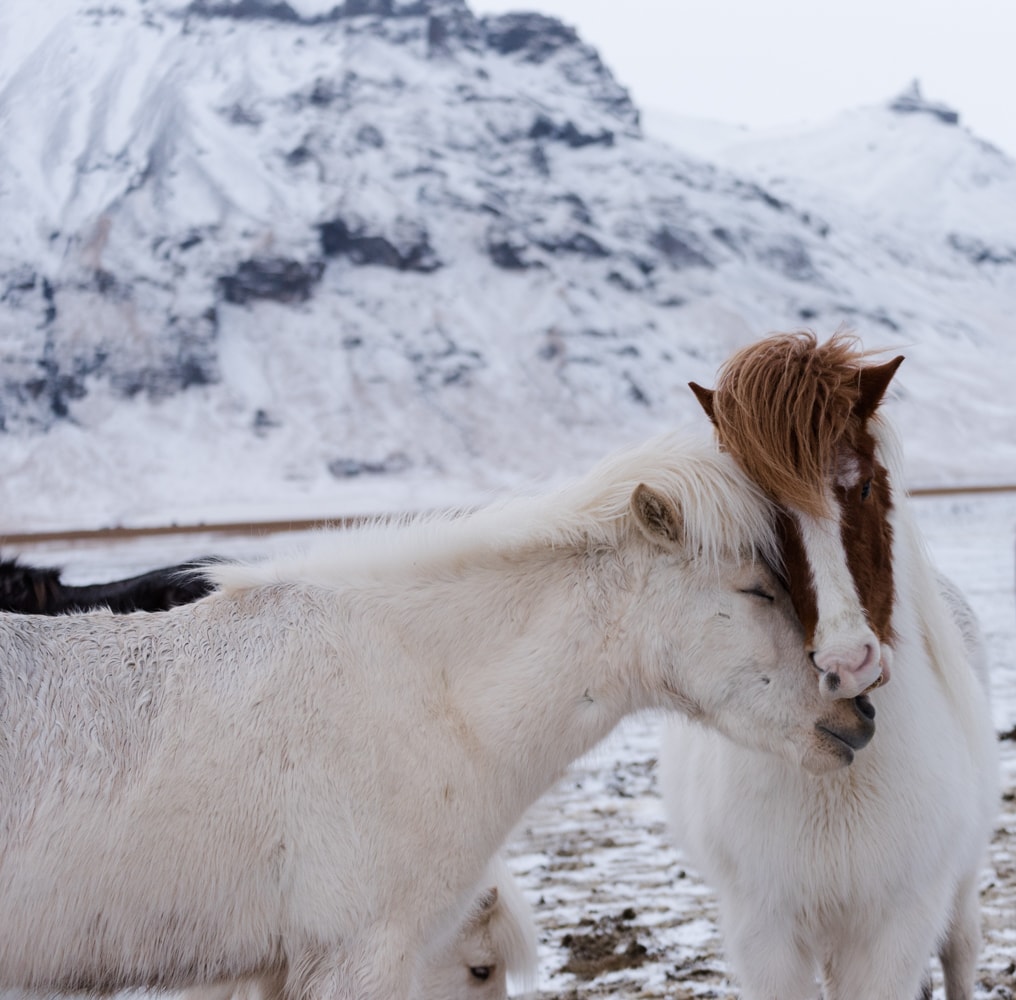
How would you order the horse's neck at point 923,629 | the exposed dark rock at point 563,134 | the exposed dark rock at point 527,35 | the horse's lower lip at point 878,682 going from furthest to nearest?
the exposed dark rock at point 527,35, the exposed dark rock at point 563,134, the horse's neck at point 923,629, the horse's lower lip at point 878,682

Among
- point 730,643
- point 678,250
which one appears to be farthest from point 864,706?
point 678,250

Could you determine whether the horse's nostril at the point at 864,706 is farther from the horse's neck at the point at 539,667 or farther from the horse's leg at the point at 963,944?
the horse's leg at the point at 963,944

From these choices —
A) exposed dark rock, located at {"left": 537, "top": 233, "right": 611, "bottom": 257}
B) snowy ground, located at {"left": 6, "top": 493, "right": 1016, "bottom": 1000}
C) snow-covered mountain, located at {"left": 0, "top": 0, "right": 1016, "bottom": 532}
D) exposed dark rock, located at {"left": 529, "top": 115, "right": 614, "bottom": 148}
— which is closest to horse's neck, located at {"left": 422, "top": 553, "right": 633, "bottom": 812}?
snowy ground, located at {"left": 6, "top": 493, "right": 1016, "bottom": 1000}

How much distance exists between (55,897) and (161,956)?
34cm

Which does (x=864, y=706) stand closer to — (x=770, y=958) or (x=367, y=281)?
(x=770, y=958)

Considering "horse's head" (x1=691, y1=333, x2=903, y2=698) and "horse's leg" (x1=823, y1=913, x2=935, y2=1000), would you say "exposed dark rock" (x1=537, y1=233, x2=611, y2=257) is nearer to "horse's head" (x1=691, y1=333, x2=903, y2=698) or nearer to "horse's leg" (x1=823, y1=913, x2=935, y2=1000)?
"horse's head" (x1=691, y1=333, x2=903, y2=698)

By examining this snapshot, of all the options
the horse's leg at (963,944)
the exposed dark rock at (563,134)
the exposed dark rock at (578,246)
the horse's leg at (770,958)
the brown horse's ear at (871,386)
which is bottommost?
the exposed dark rock at (578,246)

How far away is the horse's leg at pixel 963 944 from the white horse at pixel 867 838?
737 mm

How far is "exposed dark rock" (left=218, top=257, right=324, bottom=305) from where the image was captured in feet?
267

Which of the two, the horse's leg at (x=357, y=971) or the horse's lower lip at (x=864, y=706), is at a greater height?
the horse's lower lip at (x=864, y=706)

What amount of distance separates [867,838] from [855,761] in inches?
9.7

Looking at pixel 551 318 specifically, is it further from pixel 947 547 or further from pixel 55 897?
pixel 55 897

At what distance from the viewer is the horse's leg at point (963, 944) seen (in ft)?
14.7

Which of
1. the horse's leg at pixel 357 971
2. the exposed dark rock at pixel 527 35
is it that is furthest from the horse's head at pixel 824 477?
the exposed dark rock at pixel 527 35
